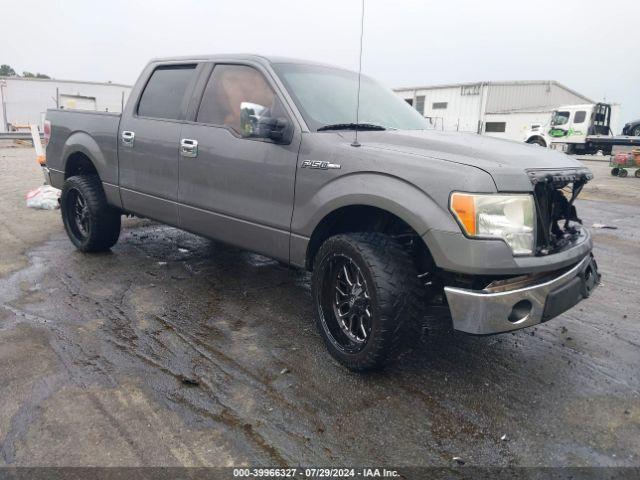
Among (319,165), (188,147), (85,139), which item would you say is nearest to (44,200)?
(85,139)

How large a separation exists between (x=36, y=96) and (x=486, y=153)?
33.9 metres

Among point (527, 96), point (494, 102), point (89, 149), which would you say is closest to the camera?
point (89, 149)

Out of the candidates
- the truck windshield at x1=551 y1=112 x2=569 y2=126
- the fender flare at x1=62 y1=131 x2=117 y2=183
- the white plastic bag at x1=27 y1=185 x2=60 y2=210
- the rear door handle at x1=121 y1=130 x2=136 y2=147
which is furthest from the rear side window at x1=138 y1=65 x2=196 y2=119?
the truck windshield at x1=551 y1=112 x2=569 y2=126

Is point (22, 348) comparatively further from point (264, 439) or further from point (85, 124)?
point (85, 124)

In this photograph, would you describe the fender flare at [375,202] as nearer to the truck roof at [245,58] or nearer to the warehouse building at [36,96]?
the truck roof at [245,58]

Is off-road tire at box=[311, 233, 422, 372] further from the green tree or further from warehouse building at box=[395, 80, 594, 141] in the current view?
the green tree

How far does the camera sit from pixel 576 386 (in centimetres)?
295

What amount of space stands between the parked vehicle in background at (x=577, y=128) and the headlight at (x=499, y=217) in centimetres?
2533

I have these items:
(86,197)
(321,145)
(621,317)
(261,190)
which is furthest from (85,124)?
(621,317)

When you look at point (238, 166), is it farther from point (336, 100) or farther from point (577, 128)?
point (577, 128)

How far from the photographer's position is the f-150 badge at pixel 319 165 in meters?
3.06

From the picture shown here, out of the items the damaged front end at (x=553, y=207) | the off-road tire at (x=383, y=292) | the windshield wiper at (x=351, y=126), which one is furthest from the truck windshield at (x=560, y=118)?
the off-road tire at (x=383, y=292)

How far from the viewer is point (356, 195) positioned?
9.57 feet

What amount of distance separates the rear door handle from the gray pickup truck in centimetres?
2
